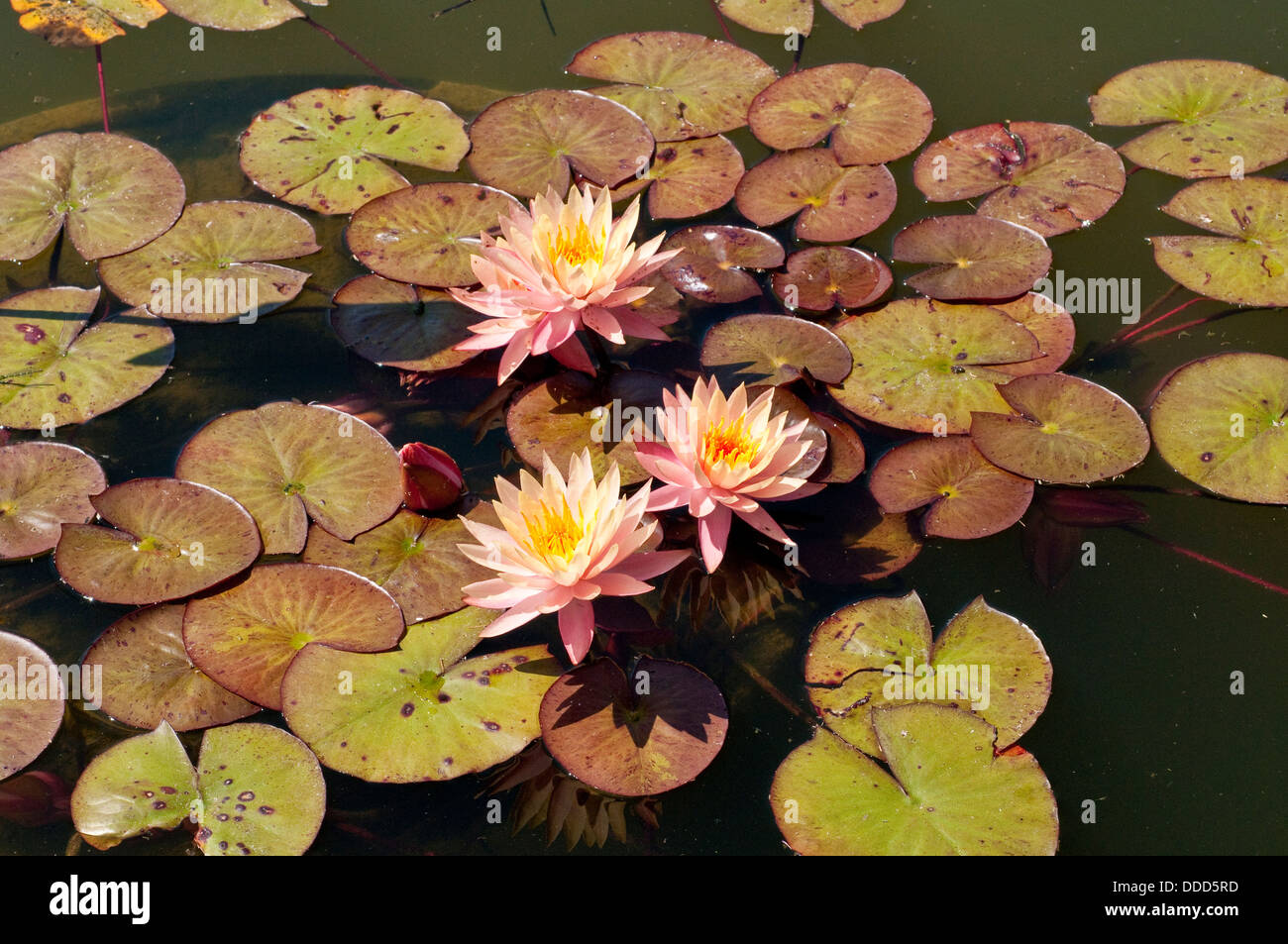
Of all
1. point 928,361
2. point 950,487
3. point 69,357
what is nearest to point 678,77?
point 928,361

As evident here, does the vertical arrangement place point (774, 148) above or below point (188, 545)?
above

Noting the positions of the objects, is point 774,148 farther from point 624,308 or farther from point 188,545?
point 188,545

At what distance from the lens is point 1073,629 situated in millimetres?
2961

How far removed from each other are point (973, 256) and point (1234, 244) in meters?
1.09

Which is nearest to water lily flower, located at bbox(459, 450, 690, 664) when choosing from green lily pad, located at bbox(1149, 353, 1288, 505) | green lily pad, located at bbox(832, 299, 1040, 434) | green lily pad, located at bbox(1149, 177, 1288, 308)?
green lily pad, located at bbox(832, 299, 1040, 434)

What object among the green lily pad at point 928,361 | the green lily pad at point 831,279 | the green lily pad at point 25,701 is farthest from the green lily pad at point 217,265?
the green lily pad at point 928,361

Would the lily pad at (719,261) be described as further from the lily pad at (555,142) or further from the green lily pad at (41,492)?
the green lily pad at (41,492)

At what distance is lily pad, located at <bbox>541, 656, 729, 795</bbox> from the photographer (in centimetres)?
262

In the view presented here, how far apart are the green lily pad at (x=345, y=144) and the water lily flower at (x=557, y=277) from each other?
1.06 meters

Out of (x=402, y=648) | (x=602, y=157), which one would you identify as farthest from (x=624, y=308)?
(x=402, y=648)

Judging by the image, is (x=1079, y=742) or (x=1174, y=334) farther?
(x=1174, y=334)

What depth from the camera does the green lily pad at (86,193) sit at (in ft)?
12.7

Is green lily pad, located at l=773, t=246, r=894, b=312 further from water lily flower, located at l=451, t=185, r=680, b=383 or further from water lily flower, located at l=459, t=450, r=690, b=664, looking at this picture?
water lily flower, located at l=459, t=450, r=690, b=664
